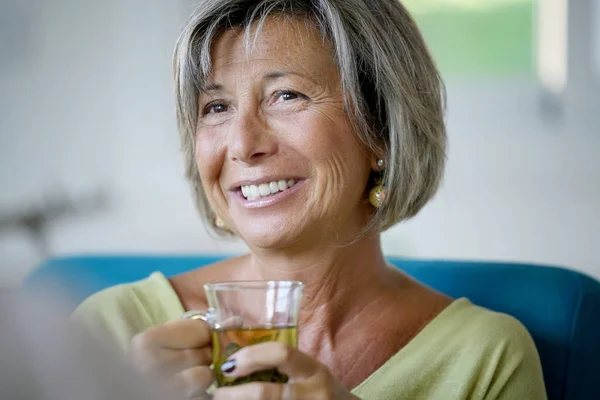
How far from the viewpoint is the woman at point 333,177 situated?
1.62 meters

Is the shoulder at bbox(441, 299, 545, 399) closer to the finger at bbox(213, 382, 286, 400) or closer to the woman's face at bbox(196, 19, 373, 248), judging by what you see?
the woman's face at bbox(196, 19, 373, 248)

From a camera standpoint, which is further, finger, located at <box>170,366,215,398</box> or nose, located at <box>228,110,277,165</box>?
nose, located at <box>228,110,277,165</box>

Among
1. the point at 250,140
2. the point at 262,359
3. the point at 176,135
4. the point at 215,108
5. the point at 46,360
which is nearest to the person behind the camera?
the point at 46,360

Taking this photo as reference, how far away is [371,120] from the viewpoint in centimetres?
172

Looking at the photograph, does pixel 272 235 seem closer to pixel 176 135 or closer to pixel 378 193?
pixel 378 193

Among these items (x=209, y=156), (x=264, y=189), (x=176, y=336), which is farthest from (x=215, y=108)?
(x=176, y=336)

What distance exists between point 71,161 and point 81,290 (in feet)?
9.81

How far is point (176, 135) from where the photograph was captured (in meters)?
4.77

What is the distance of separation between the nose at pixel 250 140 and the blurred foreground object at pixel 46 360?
1.03 meters

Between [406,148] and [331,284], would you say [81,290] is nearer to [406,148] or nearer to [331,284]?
[331,284]

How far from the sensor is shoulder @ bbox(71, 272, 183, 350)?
5.64 feet

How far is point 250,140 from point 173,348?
57 centimetres

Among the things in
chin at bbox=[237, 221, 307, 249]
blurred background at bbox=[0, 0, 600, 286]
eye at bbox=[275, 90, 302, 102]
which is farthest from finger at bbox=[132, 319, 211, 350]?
blurred background at bbox=[0, 0, 600, 286]

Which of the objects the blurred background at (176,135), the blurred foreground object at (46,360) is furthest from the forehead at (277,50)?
the blurred background at (176,135)
